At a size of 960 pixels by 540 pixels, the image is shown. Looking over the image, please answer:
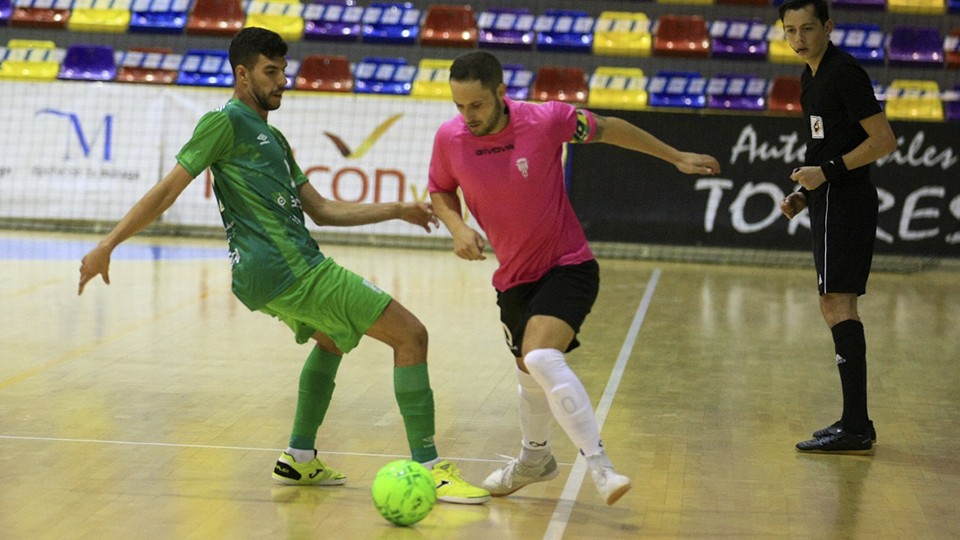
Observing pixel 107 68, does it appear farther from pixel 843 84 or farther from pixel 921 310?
pixel 843 84

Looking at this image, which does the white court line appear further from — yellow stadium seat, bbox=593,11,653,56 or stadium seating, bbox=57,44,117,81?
stadium seating, bbox=57,44,117,81

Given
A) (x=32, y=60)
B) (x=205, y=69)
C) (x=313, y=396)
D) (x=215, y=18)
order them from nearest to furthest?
(x=313, y=396) < (x=205, y=69) < (x=32, y=60) < (x=215, y=18)

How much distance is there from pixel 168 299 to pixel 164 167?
5130 millimetres

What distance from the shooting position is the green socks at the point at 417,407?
4910 millimetres

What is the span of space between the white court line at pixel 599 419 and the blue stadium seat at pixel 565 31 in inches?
242

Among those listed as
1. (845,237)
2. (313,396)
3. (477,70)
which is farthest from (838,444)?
(477,70)

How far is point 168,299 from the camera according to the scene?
1020 cm

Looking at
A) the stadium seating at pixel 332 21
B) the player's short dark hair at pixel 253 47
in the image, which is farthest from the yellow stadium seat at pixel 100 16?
the player's short dark hair at pixel 253 47

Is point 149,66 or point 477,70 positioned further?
point 149,66

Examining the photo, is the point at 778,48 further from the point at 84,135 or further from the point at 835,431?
the point at 835,431

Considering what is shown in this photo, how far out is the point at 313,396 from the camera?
5.16 m

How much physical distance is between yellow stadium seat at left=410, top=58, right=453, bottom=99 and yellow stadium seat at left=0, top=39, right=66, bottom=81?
470 centimetres

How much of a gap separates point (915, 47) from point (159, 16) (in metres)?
10.0

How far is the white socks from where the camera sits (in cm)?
461
